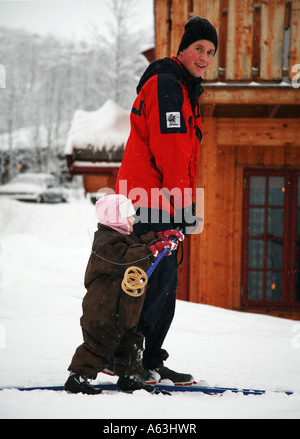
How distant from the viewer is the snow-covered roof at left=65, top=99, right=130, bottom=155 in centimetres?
718

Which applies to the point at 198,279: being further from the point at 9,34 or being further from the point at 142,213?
the point at 9,34

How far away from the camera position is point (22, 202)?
66.7 feet

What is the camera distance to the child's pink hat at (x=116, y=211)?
216 centimetres

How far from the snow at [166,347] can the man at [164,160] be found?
1.16ft

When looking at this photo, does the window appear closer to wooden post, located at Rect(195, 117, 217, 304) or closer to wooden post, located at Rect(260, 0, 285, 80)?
wooden post, located at Rect(195, 117, 217, 304)

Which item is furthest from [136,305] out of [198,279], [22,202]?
[22,202]

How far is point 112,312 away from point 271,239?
429cm

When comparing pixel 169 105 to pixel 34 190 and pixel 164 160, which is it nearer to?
pixel 164 160

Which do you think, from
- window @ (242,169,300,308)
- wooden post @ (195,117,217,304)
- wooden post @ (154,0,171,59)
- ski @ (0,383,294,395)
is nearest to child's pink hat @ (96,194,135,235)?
ski @ (0,383,294,395)

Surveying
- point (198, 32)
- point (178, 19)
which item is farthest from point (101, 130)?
point (198, 32)

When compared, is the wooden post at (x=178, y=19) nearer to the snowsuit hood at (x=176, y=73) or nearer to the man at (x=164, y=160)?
the man at (x=164, y=160)

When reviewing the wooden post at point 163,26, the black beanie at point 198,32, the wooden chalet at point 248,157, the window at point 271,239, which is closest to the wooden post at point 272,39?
the wooden chalet at point 248,157

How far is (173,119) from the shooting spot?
219cm

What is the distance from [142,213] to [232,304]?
13.0 ft
